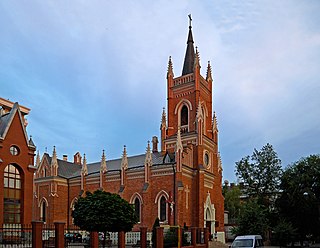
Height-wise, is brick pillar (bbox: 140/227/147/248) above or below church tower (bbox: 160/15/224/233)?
below

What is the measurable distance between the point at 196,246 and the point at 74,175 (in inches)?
1127

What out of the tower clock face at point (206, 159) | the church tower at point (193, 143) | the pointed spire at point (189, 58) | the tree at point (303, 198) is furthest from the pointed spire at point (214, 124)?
the tree at point (303, 198)

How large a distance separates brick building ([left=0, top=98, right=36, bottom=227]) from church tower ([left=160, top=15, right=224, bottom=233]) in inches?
623

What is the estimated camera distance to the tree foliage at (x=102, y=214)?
1011 inches

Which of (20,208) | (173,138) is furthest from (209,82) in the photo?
(20,208)

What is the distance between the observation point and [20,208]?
3108 cm

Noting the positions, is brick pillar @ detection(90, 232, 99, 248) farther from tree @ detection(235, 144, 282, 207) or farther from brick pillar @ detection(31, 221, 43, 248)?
tree @ detection(235, 144, 282, 207)

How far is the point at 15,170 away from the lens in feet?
102

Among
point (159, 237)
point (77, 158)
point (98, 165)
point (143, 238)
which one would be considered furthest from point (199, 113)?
point (77, 158)

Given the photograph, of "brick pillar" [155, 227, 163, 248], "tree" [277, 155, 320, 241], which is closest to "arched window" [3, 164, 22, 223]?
"brick pillar" [155, 227, 163, 248]

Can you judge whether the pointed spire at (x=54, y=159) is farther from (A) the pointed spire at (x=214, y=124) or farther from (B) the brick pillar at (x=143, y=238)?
(B) the brick pillar at (x=143, y=238)

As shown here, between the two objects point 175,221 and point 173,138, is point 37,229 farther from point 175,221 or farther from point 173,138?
point 173,138

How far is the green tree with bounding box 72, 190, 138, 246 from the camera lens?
25688 mm

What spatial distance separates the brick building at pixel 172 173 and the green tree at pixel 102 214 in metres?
13.2
